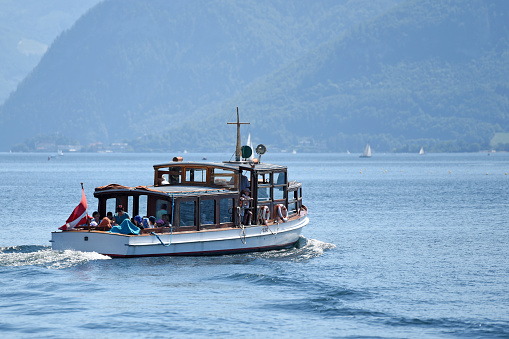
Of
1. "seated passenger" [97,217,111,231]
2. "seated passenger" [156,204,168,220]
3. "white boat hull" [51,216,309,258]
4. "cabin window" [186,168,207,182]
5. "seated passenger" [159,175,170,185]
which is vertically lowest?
"white boat hull" [51,216,309,258]

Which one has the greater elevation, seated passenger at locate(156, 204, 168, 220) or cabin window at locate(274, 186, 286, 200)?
cabin window at locate(274, 186, 286, 200)

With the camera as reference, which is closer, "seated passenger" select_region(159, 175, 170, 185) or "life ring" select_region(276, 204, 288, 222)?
"seated passenger" select_region(159, 175, 170, 185)

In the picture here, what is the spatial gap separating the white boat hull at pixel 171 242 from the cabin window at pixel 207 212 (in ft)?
2.20

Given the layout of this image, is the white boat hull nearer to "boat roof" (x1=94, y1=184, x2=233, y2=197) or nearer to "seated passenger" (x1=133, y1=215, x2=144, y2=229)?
"seated passenger" (x1=133, y1=215, x2=144, y2=229)

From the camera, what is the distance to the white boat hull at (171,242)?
1423 inches

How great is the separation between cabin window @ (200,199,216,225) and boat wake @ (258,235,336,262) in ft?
10.9

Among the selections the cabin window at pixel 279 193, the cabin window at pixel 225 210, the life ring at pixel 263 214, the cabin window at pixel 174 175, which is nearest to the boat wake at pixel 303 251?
the life ring at pixel 263 214

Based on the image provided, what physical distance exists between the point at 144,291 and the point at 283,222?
12.8 metres

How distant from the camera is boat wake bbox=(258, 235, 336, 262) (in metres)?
41.0

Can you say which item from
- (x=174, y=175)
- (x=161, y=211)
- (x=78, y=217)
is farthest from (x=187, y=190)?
(x=78, y=217)

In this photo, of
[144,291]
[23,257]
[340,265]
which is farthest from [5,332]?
[340,265]

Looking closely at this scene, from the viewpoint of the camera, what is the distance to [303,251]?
1729 inches

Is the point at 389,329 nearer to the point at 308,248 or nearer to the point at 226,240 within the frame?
the point at 226,240

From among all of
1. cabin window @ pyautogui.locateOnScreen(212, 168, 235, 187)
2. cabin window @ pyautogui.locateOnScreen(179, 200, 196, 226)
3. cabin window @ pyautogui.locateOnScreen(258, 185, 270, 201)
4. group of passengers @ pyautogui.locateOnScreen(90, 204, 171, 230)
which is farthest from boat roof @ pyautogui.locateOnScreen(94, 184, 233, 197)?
cabin window @ pyautogui.locateOnScreen(258, 185, 270, 201)
